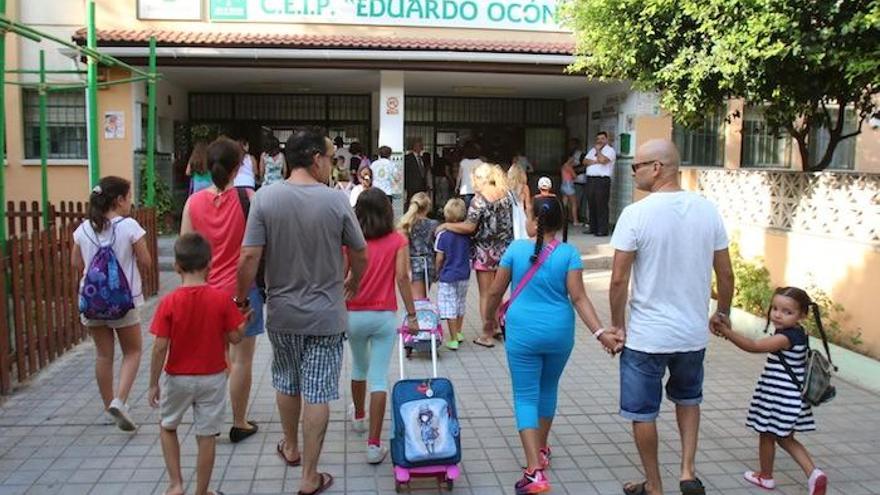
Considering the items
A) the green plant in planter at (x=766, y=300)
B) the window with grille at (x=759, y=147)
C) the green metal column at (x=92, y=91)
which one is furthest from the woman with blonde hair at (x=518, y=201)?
the window with grille at (x=759, y=147)

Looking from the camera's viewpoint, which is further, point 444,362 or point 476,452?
point 444,362

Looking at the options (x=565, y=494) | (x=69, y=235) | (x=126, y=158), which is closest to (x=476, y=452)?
(x=565, y=494)

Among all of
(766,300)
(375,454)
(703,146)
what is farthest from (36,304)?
(703,146)

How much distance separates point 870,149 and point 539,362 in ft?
35.7

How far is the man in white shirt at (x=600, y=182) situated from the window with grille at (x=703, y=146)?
168cm

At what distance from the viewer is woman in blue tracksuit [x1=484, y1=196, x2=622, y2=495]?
3.97 metres

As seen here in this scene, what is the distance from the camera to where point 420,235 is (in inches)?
273

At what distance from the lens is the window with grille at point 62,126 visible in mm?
13898

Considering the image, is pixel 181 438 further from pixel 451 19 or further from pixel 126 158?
pixel 451 19

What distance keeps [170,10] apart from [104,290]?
10.1 meters

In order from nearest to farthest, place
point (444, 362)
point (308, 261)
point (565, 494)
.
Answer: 1. point (308, 261)
2. point (565, 494)
3. point (444, 362)

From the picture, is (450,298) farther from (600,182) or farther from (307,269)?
(600,182)

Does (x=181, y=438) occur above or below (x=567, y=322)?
below

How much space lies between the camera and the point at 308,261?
3820mm
